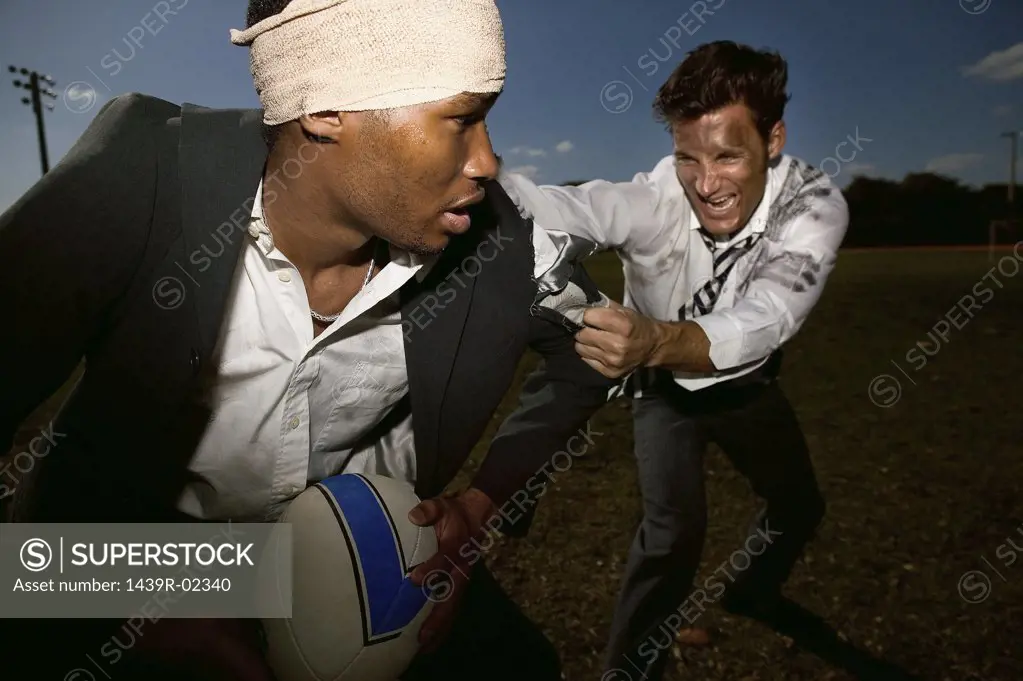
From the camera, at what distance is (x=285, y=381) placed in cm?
206

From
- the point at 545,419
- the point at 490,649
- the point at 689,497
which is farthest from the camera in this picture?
the point at 490,649

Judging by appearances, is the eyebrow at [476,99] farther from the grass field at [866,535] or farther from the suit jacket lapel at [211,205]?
the grass field at [866,535]

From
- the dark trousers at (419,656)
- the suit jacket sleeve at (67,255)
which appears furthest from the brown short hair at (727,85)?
the dark trousers at (419,656)

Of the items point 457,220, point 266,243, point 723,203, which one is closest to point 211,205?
point 266,243

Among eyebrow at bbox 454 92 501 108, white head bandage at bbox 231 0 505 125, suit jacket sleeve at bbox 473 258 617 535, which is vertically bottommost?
suit jacket sleeve at bbox 473 258 617 535

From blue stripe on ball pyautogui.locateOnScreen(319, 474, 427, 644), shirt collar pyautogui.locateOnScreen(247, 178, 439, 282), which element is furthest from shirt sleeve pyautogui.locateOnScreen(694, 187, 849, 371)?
blue stripe on ball pyautogui.locateOnScreen(319, 474, 427, 644)

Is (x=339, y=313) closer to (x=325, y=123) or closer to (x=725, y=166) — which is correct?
(x=325, y=123)

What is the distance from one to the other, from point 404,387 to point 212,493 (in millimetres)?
660

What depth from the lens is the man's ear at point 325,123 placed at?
1879 mm

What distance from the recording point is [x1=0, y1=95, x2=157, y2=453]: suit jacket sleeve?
1.53 meters

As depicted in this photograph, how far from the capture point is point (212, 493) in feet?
7.48

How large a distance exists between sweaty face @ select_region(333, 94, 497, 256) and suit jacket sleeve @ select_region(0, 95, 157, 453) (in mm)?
483

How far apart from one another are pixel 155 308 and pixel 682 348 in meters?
1.67

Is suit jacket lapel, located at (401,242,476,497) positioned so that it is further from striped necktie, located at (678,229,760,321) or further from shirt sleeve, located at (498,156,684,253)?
striped necktie, located at (678,229,760,321)
